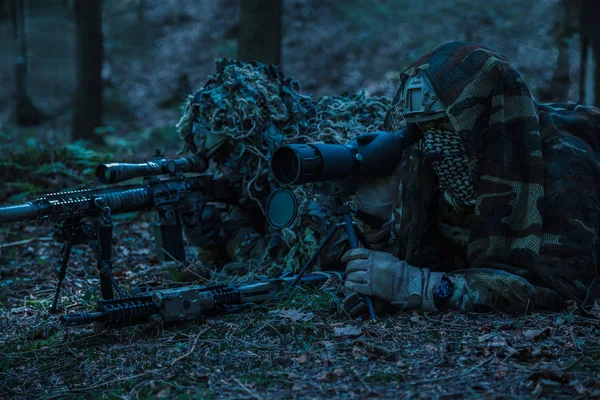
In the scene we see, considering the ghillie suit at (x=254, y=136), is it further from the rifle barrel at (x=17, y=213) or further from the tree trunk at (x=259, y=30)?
the tree trunk at (x=259, y=30)

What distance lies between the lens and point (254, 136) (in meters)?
5.12

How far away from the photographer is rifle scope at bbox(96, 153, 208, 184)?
13.9ft

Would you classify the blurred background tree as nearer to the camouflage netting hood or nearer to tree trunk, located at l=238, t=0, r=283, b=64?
tree trunk, located at l=238, t=0, r=283, b=64

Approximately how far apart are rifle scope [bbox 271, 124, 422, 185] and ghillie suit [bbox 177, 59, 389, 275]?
116cm

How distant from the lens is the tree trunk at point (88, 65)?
1047 cm

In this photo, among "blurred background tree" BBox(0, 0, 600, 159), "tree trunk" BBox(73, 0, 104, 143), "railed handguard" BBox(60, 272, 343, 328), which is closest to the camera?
"railed handguard" BBox(60, 272, 343, 328)

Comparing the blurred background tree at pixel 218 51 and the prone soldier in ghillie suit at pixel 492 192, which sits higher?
the blurred background tree at pixel 218 51

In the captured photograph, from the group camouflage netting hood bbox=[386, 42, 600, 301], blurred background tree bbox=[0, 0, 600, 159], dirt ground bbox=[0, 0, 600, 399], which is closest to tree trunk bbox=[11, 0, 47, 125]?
blurred background tree bbox=[0, 0, 600, 159]

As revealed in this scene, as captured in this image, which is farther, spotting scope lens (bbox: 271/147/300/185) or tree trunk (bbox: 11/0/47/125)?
tree trunk (bbox: 11/0/47/125)

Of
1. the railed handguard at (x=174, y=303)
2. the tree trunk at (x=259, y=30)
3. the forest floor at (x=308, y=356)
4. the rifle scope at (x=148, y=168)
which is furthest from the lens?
the tree trunk at (x=259, y=30)

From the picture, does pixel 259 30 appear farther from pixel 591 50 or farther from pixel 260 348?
pixel 260 348

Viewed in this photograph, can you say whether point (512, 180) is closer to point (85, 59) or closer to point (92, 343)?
point (92, 343)

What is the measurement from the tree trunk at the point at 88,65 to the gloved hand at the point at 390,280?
7.81 meters

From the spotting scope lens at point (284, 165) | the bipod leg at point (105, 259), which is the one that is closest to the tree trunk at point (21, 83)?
the bipod leg at point (105, 259)
